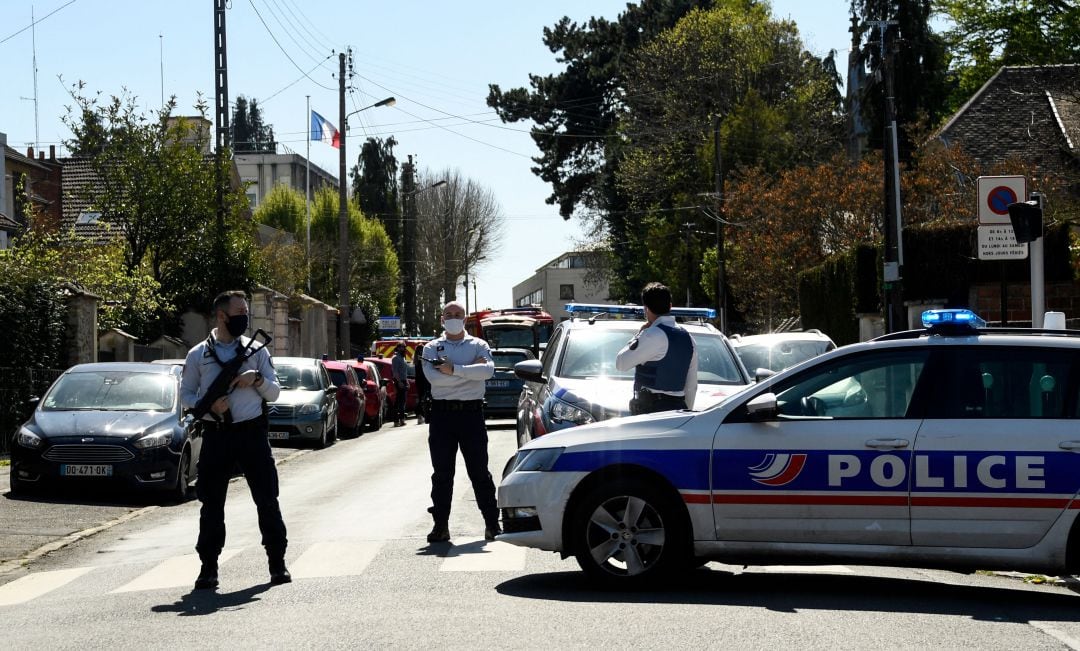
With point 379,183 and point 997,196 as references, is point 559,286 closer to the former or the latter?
point 379,183

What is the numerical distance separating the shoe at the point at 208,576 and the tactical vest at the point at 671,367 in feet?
10.5

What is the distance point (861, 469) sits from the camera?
8.16m

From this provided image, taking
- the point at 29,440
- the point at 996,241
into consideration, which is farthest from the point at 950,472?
the point at 29,440

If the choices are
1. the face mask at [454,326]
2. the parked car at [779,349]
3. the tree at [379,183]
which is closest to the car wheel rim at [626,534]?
the face mask at [454,326]

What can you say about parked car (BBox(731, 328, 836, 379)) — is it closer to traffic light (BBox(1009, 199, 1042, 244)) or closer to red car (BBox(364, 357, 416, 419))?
traffic light (BBox(1009, 199, 1042, 244))

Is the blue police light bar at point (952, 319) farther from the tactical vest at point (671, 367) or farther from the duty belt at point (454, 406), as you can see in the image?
the duty belt at point (454, 406)

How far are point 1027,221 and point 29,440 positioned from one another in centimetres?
1033

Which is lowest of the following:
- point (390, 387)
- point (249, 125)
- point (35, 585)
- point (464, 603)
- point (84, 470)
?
point (35, 585)

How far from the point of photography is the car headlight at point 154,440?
15.3 metres

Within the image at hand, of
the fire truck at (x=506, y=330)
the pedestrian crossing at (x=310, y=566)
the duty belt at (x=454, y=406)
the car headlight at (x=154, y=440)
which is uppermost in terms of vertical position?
the fire truck at (x=506, y=330)

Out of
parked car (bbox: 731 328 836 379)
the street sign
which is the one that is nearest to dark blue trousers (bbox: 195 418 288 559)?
the street sign

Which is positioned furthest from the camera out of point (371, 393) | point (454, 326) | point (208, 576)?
point (371, 393)

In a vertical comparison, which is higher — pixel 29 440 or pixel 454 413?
pixel 454 413

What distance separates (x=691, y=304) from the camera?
67500mm
